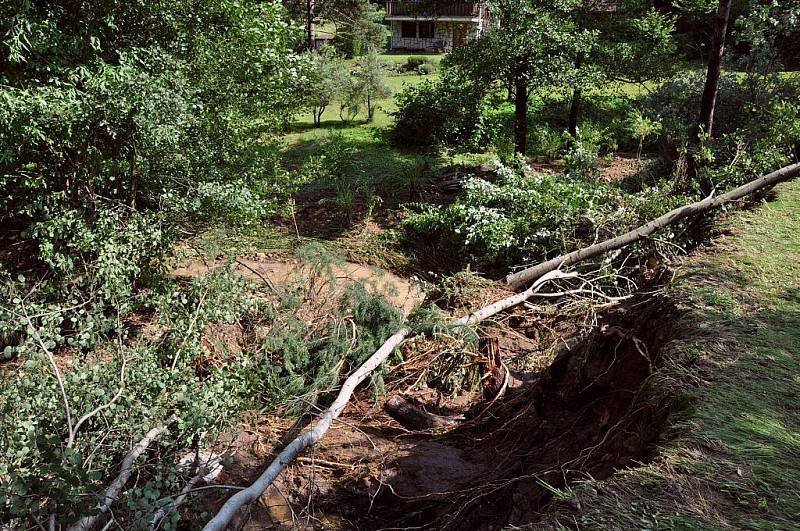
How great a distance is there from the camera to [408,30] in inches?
1400

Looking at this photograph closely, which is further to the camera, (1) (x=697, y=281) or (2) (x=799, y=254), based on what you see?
(2) (x=799, y=254)

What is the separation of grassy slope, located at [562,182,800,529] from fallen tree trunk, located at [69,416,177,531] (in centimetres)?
242

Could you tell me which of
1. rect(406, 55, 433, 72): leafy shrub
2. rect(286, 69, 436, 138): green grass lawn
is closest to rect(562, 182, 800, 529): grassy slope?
rect(286, 69, 436, 138): green grass lawn

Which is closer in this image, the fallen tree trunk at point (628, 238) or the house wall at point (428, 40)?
the fallen tree trunk at point (628, 238)

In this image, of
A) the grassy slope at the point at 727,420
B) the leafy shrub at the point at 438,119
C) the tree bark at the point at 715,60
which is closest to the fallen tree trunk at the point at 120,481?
the grassy slope at the point at 727,420

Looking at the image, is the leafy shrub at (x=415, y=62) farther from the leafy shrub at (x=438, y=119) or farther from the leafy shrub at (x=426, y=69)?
the leafy shrub at (x=438, y=119)

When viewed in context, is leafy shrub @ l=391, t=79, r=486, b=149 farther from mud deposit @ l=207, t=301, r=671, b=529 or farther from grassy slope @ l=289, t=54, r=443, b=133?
mud deposit @ l=207, t=301, r=671, b=529

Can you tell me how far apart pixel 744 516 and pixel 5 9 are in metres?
7.01

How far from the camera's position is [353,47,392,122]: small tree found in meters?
17.6

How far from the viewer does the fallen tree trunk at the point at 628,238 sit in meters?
7.34

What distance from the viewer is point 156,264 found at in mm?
7422

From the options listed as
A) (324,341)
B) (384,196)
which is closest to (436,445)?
(324,341)

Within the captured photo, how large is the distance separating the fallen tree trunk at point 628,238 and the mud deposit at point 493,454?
6.28 ft

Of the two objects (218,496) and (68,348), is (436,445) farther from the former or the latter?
(68,348)
